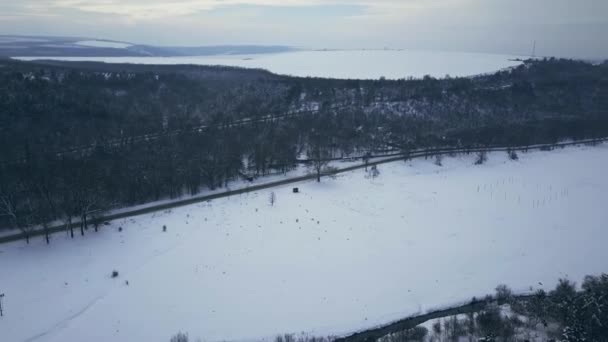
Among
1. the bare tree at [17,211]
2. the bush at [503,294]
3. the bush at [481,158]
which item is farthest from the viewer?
the bush at [481,158]

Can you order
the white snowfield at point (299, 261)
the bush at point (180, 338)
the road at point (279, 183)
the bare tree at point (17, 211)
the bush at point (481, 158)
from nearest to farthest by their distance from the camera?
the bush at point (180, 338) → the white snowfield at point (299, 261) → the bare tree at point (17, 211) → the road at point (279, 183) → the bush at point (481, 158)

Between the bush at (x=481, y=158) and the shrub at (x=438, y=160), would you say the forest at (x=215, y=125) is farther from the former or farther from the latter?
the bush at (x=481, y=158)

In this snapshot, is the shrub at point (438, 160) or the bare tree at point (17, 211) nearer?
the bare tree at point (17, 211)

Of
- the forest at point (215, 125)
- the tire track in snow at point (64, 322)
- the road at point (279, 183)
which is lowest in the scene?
the tire track in snow at point (64, 322)

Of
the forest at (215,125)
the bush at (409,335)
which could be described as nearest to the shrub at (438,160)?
the forest at (215,125)

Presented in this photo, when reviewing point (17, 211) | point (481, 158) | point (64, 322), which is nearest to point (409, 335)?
point (64, 322)
